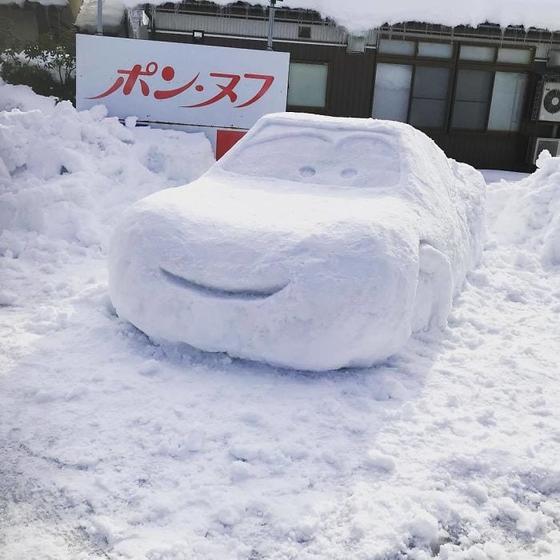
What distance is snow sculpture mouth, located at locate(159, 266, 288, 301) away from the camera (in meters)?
3.64

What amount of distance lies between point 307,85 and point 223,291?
414 inches

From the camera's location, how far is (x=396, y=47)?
43.8 feet

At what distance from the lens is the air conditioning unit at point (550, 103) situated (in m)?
13.4

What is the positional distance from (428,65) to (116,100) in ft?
22.7

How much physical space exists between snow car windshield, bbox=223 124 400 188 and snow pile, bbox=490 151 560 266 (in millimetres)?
2497

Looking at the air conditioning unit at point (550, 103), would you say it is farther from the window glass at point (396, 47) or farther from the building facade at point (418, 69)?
the window glass at point (396, 47)

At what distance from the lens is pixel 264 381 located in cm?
368

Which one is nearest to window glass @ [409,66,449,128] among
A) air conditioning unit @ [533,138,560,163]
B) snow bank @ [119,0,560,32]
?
snow bank @ [119,0,560,32]

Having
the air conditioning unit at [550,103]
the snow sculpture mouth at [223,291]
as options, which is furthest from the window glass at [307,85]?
the snow sculpture mouth at [223,291]

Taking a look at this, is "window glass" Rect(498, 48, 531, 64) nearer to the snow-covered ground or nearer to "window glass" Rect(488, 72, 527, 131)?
"window glass" Rect(488, 72, 527, 131)

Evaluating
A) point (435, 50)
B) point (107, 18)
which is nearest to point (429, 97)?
point (435, 50)

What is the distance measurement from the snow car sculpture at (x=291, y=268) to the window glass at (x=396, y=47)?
9412 millimetres

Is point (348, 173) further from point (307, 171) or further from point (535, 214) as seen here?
point (535, 214)

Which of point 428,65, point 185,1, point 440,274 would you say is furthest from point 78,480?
point 428,65
